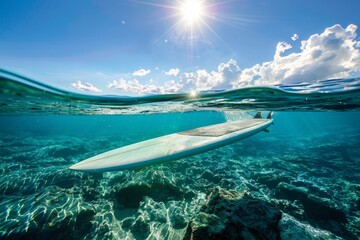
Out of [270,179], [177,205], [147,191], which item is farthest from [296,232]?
[270,179]

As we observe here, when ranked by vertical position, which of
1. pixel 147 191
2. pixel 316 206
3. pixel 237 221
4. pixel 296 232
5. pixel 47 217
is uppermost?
pixel 237 221

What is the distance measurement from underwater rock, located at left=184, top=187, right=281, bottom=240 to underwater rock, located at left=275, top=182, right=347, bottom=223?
513 centimetres

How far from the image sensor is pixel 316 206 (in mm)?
7770

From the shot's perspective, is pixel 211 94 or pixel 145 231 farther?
pixel 211 94

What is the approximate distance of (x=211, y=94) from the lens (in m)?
11.3

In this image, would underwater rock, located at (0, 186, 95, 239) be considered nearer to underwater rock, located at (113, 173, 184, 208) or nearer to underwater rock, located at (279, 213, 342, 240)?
underwater rock, located at (113, 173, 184, 208)

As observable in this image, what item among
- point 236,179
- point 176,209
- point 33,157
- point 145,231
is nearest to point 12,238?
point 145,231

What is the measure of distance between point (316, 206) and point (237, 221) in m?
6.52

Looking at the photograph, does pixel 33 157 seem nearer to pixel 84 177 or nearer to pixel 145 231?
pixel 84 177

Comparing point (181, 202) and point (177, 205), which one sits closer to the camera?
point (177, 205)

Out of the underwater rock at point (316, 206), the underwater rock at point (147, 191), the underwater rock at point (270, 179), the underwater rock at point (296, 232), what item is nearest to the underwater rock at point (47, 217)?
the underwater rock at point (147, 191)

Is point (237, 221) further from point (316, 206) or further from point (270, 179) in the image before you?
point (270, 179)

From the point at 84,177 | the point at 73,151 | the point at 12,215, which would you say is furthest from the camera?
the point at 73,151

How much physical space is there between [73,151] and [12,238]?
1580 cm
